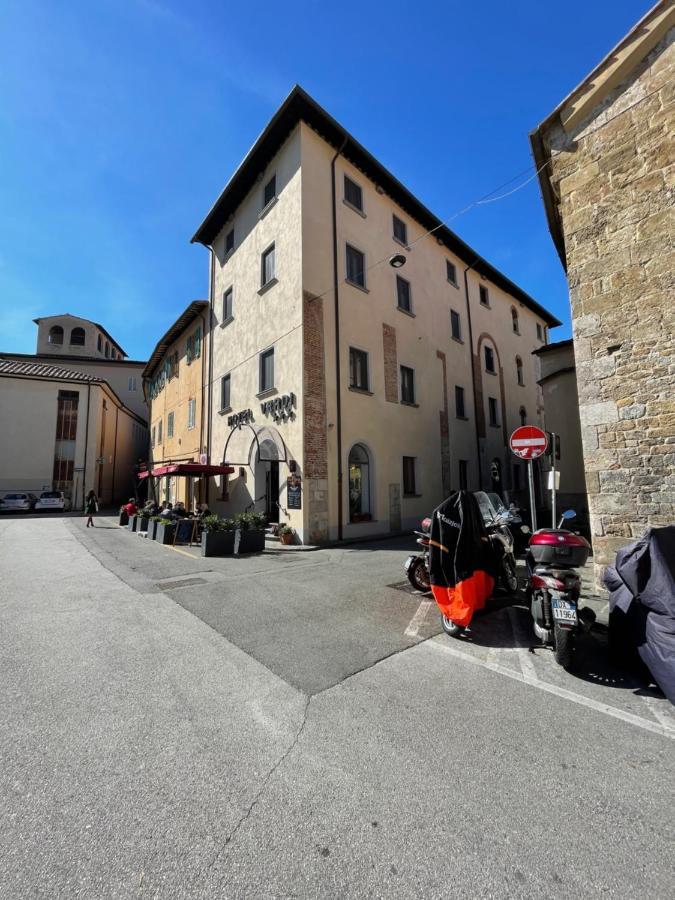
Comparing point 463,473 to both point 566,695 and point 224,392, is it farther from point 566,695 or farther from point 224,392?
point 566,695

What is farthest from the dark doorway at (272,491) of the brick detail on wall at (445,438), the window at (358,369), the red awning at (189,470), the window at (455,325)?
the window at (455,325)

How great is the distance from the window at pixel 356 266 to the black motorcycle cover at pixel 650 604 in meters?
13.5

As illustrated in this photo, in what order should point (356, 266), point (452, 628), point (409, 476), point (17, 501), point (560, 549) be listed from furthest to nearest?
point (17, 501)
point (409, 476)
point (356, 266)
point (452, 628)
point (560, 549)

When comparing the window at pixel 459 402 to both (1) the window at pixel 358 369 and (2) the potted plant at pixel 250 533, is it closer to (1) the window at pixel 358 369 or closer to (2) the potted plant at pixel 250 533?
(1) the window at pixel 358 369

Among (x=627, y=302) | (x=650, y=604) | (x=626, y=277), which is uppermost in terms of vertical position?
(x=626, y=277)

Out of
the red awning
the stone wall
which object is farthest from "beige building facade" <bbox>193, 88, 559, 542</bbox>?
the stone wall

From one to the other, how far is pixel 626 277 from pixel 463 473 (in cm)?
1366

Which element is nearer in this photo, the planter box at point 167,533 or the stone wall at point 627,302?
the stone wall at point 627,302

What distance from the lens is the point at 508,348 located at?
25.4m

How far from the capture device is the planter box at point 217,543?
10.0 m

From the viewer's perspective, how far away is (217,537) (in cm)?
1017

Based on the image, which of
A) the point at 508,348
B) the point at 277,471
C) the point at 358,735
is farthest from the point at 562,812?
the point at 508,348

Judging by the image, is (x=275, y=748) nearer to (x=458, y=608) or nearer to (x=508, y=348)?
(x=458, y=608)

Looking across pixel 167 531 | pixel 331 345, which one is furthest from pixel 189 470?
pixel 331 345
